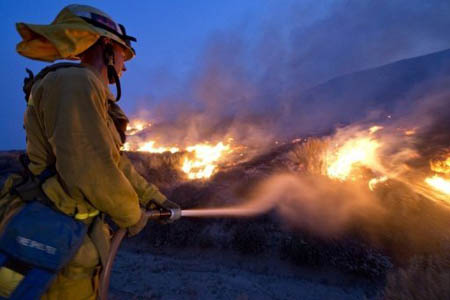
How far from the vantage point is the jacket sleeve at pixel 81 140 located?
1419 millimetres

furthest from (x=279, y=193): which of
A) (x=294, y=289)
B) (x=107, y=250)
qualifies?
(x=107, y=250)

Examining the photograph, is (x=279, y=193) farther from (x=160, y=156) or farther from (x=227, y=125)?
(x=227, y=125)

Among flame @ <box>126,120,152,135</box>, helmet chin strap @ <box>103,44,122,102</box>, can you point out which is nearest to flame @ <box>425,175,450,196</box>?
helmet chin strap @ <box>103,44,122,102</box>

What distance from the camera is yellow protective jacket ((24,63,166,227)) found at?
143cm

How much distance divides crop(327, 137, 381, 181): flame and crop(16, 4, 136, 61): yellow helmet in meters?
8.16

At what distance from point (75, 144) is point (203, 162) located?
41.0ft

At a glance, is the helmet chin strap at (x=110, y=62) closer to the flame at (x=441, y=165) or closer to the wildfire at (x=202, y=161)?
the wildfire at (x=202, y=161)

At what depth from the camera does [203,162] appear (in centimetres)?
1389

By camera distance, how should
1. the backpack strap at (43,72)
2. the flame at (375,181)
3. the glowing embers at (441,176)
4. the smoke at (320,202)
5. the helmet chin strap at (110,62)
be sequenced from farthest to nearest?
the flame at (375,181) → the glowing embers at (441,176) → the smoke at (320,202) → the helmet chin strap at (110,62) → the backpack strap at (43,72)

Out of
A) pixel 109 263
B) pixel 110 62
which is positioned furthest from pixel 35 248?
pixel 110 62

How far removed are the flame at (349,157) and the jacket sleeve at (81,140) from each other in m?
8.14

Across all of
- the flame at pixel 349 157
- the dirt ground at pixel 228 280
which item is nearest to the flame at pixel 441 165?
the flame at pixel 349 157

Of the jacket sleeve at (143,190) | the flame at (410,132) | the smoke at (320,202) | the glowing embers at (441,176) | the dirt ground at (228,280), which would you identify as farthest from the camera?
the flame at (410,132)

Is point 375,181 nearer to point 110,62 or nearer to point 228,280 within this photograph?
point 228,280
